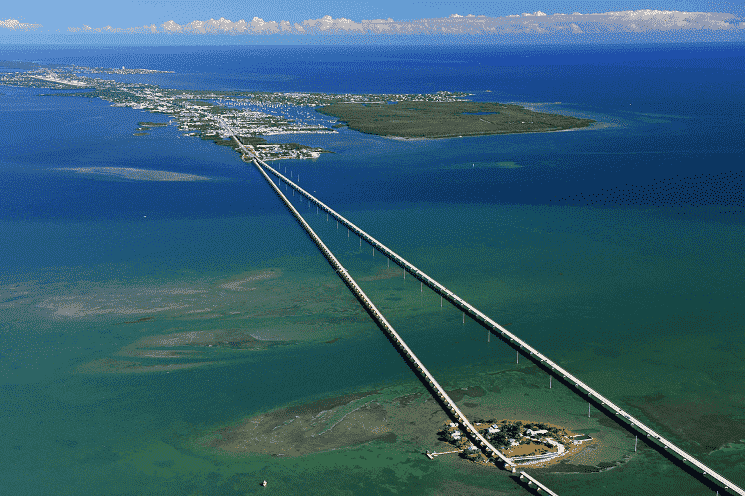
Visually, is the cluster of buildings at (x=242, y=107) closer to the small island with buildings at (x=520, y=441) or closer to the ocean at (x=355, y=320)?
the ocean at (x=355, y=320)

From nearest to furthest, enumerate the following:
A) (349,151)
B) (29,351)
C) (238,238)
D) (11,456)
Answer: (11,456) < (29,351) < (238,238) < (349,151)

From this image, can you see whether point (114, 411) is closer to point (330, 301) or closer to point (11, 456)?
point (11, 456)

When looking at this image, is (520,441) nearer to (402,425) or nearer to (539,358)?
(402,425)

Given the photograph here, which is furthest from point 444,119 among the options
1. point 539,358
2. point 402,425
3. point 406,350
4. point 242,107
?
point 402,425

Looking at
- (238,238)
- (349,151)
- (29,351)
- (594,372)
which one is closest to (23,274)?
(29,351)

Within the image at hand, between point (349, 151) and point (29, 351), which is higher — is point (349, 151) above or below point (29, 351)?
above

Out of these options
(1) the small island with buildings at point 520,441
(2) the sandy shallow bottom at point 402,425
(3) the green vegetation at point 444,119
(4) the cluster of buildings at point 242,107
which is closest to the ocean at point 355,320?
(2) the sandy shallow bottom at point 402,425

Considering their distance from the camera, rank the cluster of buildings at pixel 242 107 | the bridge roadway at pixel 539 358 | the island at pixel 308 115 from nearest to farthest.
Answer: the bridge roadway at pixel 539 358 → the island at pixel 308 115 → the cluster of buildings at pixel 242 107
